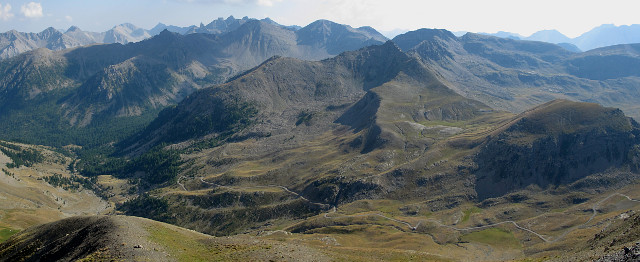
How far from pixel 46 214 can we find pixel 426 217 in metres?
185

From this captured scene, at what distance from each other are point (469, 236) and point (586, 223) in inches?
1736

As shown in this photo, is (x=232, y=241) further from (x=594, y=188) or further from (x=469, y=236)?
(x=594, y=188)

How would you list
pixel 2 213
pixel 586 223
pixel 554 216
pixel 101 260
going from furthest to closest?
pixel 2 213, pixel 554 216, pixel 586 223, pixel 101 260

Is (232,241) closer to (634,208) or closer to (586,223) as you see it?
(586,223)

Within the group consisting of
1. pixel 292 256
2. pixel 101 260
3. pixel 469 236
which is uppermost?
pixel 101 260

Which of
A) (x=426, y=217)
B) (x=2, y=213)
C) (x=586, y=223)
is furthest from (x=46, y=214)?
(x=586, y=223)

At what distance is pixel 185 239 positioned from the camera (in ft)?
297

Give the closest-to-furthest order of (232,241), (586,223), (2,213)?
(232,241) < (586,223) < (2,213)

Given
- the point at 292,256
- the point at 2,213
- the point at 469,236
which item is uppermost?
the point at 292,256

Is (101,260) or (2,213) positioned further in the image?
(2,213)

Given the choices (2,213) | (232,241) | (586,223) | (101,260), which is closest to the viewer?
(101,260)

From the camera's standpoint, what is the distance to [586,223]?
5881 inches

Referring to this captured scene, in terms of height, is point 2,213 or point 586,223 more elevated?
point 2,213

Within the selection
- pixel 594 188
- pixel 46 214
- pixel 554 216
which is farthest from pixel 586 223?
pixel 46 214
